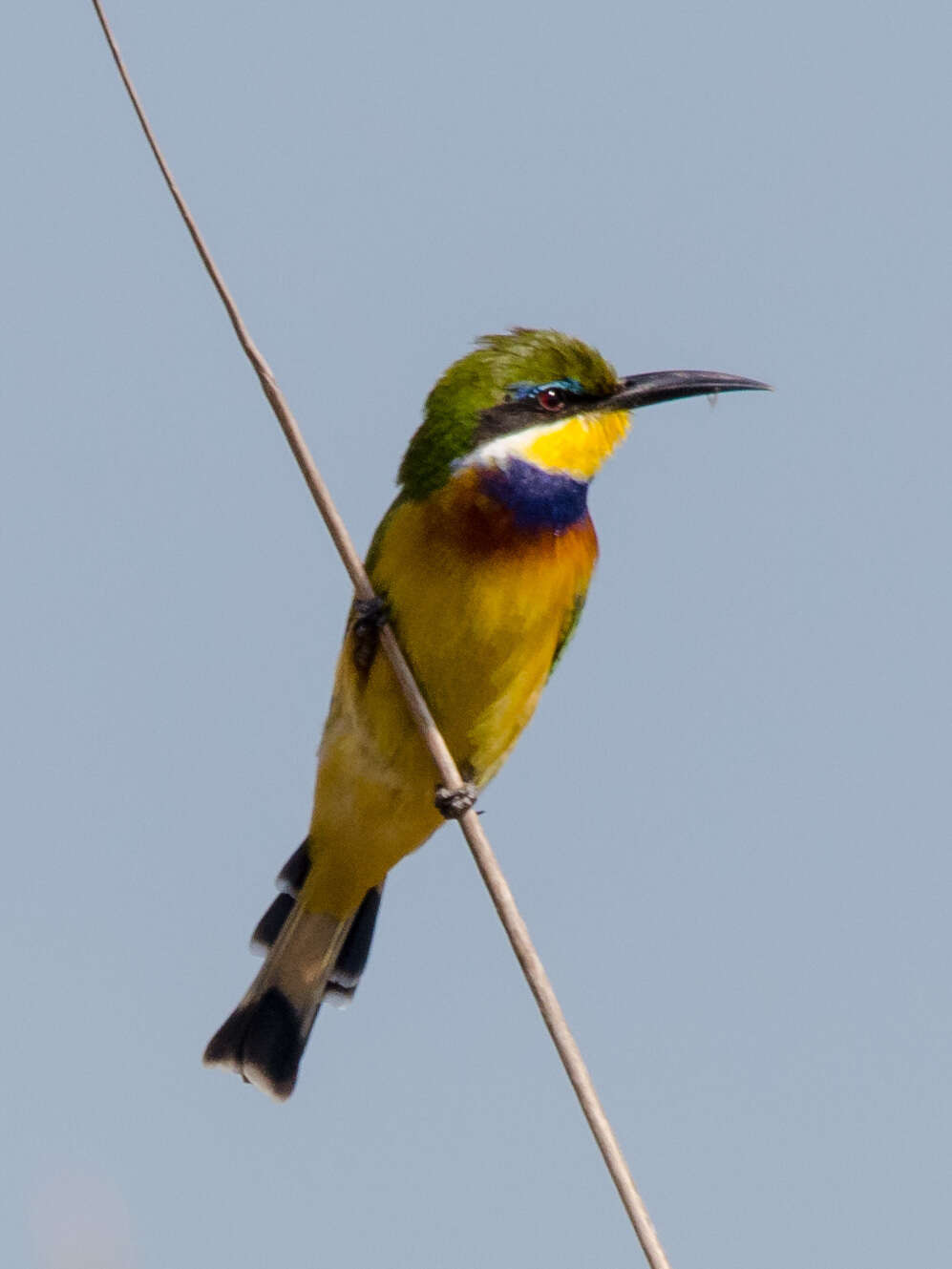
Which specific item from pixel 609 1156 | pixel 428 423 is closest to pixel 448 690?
pixel 428 423

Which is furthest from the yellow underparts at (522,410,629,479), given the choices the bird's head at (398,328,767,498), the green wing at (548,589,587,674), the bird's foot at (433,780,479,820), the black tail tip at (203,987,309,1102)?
the black tail tip at (203,987,309,1102)

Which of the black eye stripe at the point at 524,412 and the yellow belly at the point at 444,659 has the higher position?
the black eye stripe at the point at 524,412

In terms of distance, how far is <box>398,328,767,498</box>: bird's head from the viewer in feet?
18.6

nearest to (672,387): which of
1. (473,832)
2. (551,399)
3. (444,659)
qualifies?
(551,399)

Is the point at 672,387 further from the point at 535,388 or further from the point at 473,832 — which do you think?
the point at 473,832

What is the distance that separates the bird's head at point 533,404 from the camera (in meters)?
5.66

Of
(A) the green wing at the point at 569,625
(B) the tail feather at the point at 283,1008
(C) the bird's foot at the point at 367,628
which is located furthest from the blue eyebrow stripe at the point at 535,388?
(B) the tail feather at the point at 283,1008

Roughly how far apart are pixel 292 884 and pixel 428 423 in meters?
1.72

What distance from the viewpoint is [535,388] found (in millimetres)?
5828

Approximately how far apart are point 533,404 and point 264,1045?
243 centimetres

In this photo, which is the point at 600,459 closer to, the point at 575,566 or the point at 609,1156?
the point at 575,566

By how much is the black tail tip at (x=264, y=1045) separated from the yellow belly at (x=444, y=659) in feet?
2.52

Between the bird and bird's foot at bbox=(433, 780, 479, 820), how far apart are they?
0.04ft

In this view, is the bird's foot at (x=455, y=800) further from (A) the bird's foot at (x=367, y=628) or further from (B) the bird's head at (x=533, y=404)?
(B) the bird's head at (x=533, y=404)
